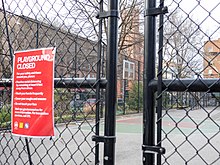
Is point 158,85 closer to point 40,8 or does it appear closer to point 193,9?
point 193,9

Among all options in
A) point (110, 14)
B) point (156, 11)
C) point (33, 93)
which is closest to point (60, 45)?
point (33, 93)

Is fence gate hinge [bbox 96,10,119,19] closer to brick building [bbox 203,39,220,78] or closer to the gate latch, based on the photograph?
brick building [bbox 203,39,220,78]

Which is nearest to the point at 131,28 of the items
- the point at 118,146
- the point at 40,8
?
the point at 118,146

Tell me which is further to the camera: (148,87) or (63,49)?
(63,49)

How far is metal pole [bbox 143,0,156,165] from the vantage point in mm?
874

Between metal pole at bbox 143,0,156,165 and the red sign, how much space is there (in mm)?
404

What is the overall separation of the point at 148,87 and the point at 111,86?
142mm

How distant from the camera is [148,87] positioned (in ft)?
2.92

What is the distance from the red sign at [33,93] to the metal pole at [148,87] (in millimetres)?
404

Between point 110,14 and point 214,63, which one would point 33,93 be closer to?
point 110,14

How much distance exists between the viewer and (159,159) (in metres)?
0.85

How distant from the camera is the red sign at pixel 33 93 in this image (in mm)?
1093

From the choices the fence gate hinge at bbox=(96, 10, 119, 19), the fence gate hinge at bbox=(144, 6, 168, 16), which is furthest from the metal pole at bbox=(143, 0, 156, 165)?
the fence gate hinge at bbox=(96, 10, 119, 19)

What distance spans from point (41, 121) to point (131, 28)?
31.8ft
